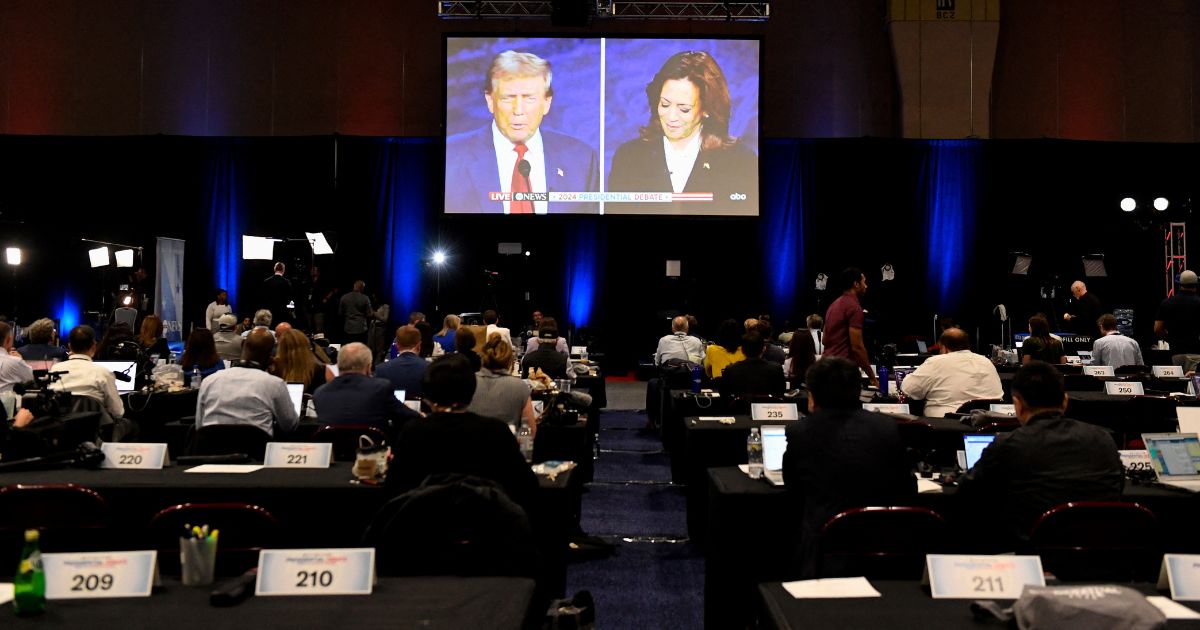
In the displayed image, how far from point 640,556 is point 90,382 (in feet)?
10.7

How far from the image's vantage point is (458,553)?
8.06 feet

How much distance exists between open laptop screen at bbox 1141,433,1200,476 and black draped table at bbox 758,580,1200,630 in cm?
177

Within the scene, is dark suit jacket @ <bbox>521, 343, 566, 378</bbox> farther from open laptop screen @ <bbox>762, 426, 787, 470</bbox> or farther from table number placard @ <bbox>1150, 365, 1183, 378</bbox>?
table number placard @ <bbox>1150, 365, 1183, 378</bbox>

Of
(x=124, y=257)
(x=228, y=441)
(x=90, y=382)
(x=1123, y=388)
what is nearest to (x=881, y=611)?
(x=228, y=441)

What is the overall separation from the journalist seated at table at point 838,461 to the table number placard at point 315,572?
5.01ft

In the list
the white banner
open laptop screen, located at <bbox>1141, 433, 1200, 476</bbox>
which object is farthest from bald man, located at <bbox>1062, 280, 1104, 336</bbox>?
the white banner

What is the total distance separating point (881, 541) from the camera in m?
2.81

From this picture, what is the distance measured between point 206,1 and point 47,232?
14.1 ft

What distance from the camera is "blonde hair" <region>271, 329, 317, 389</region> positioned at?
553 cm

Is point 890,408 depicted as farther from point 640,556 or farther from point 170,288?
point 170,288

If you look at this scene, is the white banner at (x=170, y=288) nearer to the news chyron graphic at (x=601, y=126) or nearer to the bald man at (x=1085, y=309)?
the news chyron graphic at (x=601, y=126)

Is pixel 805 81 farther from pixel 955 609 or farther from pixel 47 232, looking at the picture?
pixel 955 609

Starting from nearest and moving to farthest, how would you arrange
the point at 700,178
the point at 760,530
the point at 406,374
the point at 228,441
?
1. the point at 760,530
2. the point at 228,441
3. the point at 406,374
4. the point at 700,178

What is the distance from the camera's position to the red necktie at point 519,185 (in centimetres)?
1259
